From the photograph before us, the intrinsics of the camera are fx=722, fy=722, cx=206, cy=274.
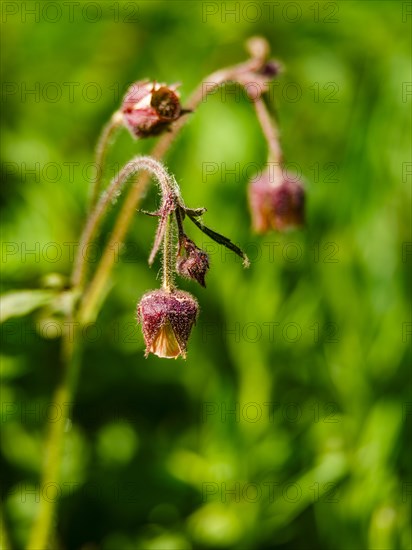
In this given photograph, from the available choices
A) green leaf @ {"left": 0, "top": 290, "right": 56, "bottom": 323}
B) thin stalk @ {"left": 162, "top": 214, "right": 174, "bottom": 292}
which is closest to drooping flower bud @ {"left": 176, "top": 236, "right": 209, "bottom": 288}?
Answer: thin stalk @ {"left": 162, "top": 214, "right": 174, "bottom": 292}

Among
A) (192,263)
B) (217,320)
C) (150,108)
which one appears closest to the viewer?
(192,263)

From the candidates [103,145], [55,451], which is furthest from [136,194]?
[55,451]

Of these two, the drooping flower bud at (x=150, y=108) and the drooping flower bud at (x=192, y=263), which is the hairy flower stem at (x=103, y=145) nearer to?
the drooping flower bud at (x=150, y=108)

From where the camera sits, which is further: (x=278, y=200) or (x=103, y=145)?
(x=278, y=200)

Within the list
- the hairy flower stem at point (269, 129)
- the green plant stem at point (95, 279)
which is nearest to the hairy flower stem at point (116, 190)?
the green plant stem at point (95, 279)

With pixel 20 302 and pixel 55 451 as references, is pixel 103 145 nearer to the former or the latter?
pixel 20 302

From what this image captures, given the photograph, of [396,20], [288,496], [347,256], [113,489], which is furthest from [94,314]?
[396,20]

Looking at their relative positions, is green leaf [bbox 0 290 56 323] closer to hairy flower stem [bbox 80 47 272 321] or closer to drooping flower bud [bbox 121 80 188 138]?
hairy flower stem [bbox 80 47 272 321]
